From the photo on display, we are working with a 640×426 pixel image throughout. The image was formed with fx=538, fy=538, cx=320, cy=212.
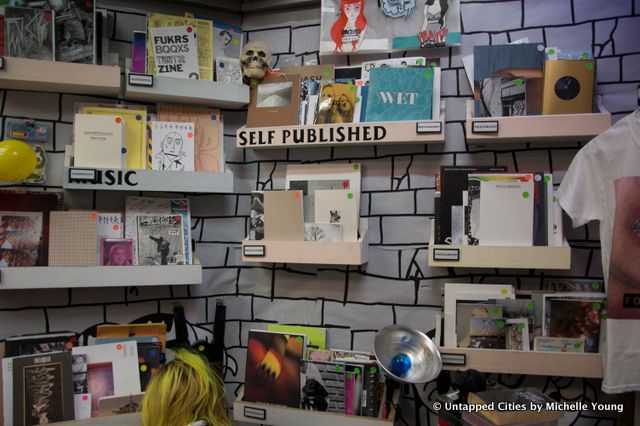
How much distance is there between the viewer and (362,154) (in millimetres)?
2561

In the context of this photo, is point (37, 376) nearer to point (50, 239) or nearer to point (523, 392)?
point (50, 239)

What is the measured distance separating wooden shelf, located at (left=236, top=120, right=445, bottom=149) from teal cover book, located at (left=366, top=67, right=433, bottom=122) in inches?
2.6

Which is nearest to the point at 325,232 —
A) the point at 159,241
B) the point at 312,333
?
the point at 312,333

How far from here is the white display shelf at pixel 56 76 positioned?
2.21 meters

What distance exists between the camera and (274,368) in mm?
2424

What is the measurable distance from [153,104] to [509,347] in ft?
6.40

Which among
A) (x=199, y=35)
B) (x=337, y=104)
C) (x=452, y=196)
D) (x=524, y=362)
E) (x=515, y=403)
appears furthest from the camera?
(x=199, y=35)

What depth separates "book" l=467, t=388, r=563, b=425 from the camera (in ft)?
5.98

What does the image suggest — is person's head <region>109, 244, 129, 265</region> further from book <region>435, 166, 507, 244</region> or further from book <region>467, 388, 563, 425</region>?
book <region>467, 388, 563, 425</region>

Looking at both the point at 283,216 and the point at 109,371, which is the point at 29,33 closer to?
the point at 283,216

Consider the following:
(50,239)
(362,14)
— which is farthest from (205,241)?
(362,14)

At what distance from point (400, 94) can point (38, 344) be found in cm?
193

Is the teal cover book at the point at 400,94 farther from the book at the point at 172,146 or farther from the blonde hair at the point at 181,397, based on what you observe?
the blonde hair at the point at 181,397

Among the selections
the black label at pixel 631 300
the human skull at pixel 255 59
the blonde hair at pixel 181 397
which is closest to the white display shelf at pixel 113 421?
the blonde hair at pixel 181 397
